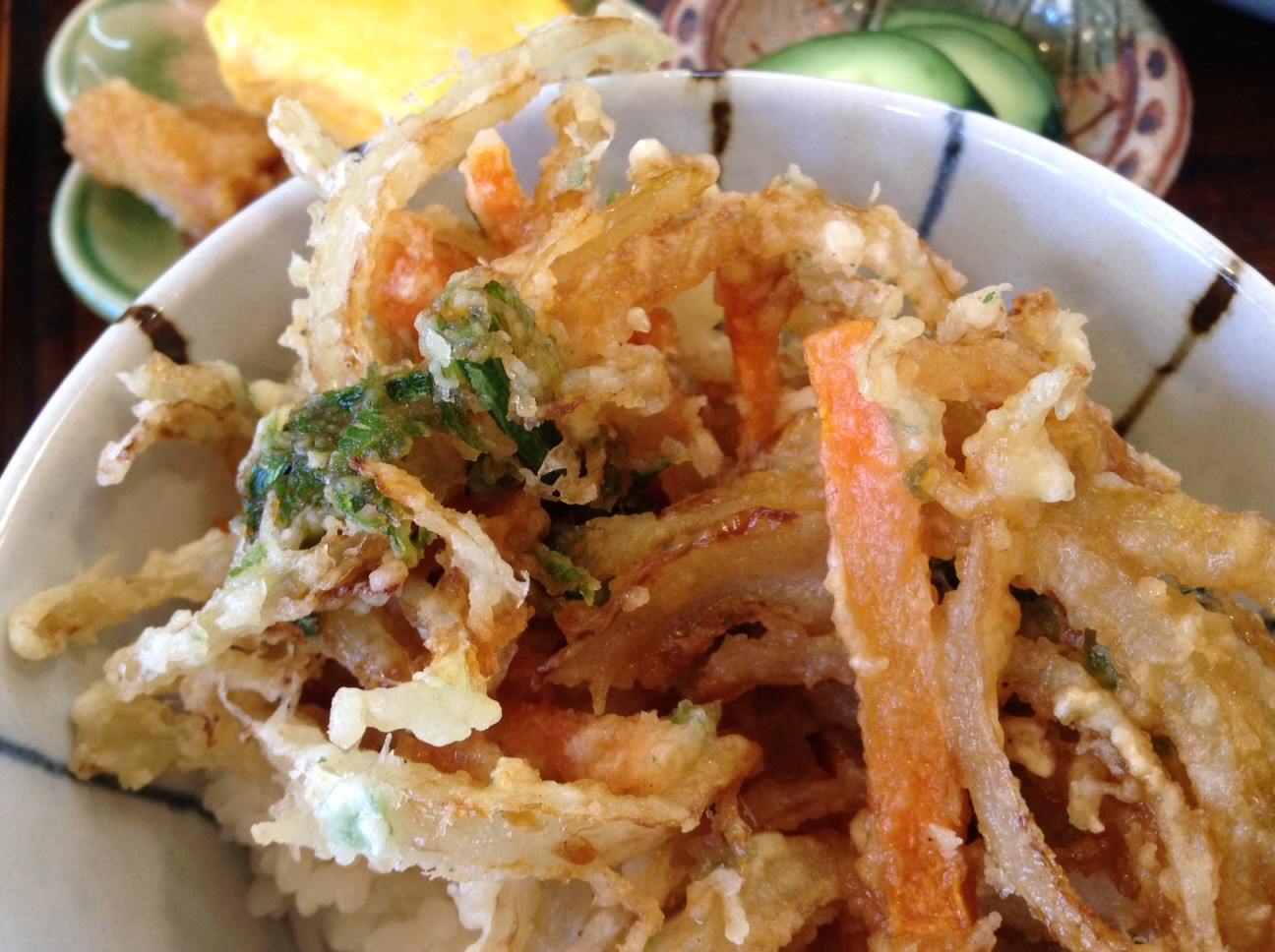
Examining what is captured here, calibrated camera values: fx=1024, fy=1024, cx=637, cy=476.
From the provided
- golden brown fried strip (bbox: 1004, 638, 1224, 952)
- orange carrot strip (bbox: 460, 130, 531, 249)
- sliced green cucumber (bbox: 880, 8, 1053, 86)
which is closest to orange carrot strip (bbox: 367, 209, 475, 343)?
orange carrot strip (bbox: 460, 130, 531, 249)

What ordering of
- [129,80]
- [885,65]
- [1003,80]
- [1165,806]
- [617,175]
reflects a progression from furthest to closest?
1. [129,80]
2. [1003,80]
3. [885,65]
4. [617,175]
5. [1165,806]

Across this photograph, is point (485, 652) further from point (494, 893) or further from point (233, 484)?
point (233, 484)

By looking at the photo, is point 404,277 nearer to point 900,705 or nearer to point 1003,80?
point 900,705

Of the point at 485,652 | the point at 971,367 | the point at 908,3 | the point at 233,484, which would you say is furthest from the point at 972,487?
the point at 908,3

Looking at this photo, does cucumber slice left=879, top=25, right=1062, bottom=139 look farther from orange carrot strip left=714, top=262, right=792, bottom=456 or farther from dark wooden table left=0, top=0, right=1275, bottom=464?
orange carrot strip left=714, top=262, right=792, bottom=456

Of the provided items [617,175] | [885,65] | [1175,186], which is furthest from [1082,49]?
[617,175]

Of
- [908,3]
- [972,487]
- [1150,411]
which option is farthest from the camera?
[908,3]
